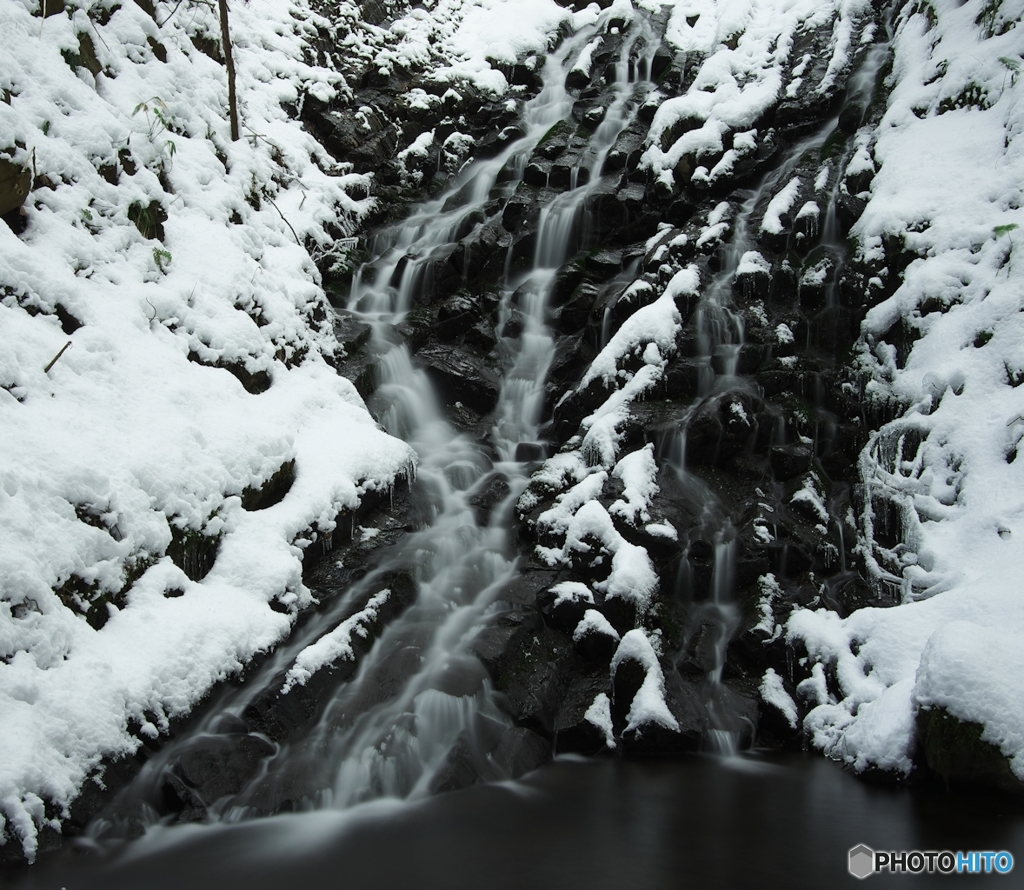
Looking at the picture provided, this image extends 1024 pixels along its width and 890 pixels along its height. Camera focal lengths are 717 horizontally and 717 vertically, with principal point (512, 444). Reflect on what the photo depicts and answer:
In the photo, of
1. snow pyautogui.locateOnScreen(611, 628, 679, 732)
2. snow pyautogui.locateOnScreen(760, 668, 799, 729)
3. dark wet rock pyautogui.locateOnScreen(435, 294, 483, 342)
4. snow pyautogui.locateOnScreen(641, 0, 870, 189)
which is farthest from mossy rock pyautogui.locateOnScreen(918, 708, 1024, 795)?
snow pyautogui.locateOnScreen(641, 0, 870, 189)

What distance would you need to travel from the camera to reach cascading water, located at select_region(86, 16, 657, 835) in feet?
17.1

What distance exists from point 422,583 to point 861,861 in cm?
430

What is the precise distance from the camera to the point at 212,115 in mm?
10000

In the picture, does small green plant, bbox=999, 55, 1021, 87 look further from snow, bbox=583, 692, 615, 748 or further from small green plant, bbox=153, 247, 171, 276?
small green plant, bbox=153, 247, 171, 276

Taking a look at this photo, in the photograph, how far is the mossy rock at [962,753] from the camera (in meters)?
4.63

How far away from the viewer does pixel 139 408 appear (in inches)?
248

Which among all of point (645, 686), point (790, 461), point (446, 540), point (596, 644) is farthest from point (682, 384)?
point (645, 686)

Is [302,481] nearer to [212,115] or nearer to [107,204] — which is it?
[107,204]

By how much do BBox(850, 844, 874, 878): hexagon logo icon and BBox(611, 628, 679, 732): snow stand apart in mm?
1502

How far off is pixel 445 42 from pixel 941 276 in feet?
42.2

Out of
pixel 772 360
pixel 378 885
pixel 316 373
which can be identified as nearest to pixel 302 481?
pixel 316 373

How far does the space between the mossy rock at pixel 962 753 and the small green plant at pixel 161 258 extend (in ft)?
26.2

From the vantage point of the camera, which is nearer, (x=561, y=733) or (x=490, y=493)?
(x=561, y=733)

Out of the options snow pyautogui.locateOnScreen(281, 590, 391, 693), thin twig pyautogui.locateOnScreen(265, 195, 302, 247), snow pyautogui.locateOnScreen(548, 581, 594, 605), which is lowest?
snow pyautogui.locateOnScreen(281, 590, 391, 693)
